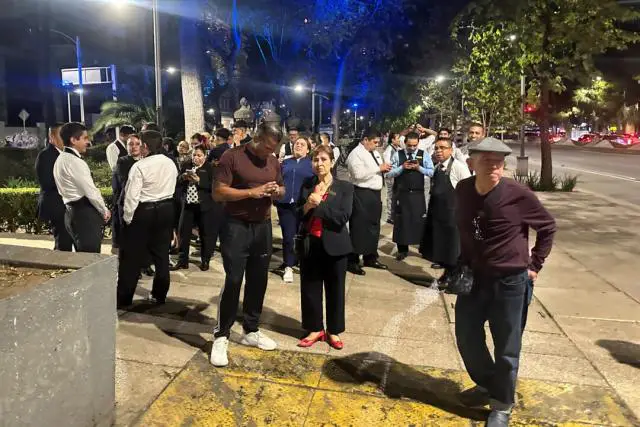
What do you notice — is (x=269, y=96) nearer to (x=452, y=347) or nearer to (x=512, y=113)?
(x=512, y=113)

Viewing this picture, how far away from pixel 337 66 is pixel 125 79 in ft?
54.2

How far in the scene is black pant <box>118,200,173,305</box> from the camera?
16.7ft

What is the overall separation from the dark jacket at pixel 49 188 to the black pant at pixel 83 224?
262 mm

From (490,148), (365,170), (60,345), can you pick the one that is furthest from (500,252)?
(365,170)

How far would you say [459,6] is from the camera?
18234 mm

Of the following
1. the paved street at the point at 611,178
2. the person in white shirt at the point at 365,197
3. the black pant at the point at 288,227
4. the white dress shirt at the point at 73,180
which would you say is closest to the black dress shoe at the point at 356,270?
the person in white shirt at the point at 365,197

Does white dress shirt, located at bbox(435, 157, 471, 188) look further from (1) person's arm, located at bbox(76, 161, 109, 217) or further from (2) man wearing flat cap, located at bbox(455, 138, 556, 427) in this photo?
(1) person's arm, located at bbox(76, 161, 109, 217)

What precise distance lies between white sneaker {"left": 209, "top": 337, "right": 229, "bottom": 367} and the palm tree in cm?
1537

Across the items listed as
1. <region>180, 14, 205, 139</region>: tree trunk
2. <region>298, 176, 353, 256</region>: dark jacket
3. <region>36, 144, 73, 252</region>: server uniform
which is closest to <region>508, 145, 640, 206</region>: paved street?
<region>180, 14, 205, 139</region>: tree trunk

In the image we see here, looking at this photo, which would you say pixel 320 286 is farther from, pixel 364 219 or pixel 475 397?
pixel 364 219

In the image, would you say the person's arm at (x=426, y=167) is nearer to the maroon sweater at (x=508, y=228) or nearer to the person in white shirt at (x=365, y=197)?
the person in white shirt at (x=365, y=197)

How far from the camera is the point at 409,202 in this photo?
727 centimetres

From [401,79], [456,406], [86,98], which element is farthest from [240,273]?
[86,98]

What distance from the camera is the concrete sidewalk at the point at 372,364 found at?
3504mm
